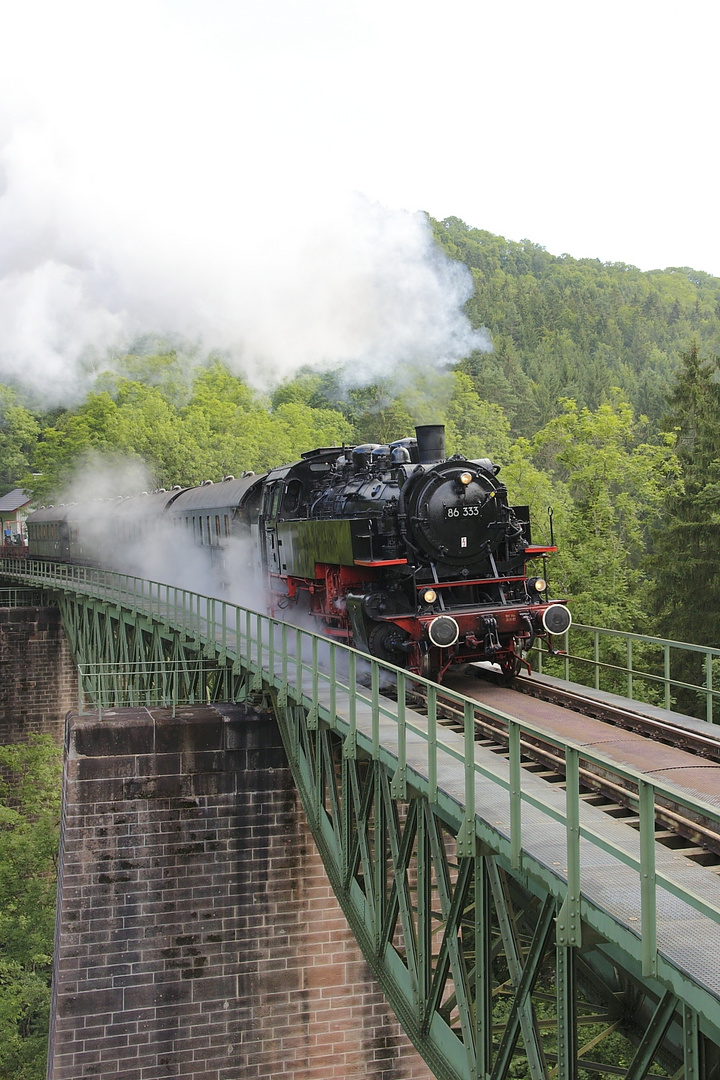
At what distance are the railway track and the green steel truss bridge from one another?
0.86 feet

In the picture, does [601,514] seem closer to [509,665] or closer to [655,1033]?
[509,665]

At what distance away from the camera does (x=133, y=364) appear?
67.1m

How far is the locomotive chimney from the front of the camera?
45.2ft

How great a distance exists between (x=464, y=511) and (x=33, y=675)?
70.7ft

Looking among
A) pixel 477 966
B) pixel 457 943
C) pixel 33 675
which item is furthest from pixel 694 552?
pixel 477 966

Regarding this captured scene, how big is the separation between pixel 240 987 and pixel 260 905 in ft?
3.29

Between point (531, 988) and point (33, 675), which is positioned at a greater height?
point (531, 988)

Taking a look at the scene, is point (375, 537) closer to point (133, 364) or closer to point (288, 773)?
point (288, 773)

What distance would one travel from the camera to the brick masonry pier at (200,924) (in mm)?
12641

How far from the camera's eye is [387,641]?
12.3 metres

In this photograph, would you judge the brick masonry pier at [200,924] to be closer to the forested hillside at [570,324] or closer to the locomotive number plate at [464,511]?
the locomotive number plate at [464,511]

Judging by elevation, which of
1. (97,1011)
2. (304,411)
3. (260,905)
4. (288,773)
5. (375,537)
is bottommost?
(97,1011)

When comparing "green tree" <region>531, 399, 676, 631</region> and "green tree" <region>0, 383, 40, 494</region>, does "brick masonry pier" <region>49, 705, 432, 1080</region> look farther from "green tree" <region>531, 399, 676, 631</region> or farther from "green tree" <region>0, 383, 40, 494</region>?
"green tree" <region>0, 383, 40, 494</region>

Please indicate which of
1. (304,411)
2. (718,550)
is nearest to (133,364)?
(304,411)
